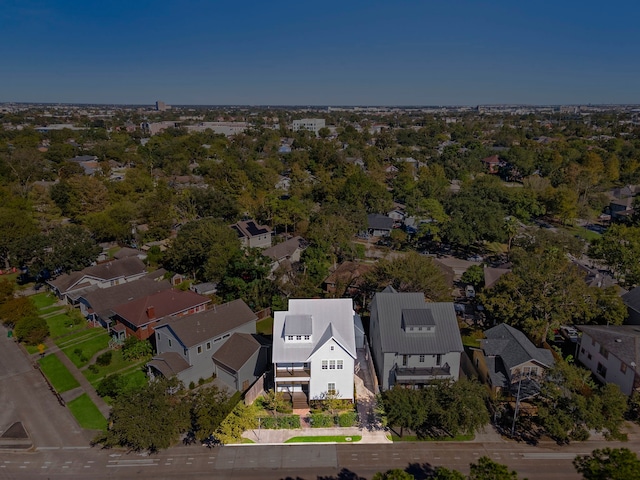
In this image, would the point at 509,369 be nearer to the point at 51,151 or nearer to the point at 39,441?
the point at 39,441

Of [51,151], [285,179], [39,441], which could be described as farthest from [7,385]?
[51,151]

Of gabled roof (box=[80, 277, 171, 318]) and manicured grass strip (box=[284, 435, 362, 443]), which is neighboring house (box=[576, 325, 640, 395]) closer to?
manicured grass strip (box=[284, 435, 362, 443])

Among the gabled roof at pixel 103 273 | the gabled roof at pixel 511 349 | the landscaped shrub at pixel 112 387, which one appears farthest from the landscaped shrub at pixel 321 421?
the gabled roof at pixel 103 273

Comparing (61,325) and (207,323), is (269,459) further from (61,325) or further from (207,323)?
(61,325)

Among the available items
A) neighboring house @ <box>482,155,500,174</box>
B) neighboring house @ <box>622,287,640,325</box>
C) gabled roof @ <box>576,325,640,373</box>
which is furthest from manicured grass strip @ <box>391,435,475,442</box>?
neighboring house @ <box>482,155,500,174</box>

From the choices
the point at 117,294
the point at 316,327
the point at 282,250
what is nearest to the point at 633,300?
the point at 316,327

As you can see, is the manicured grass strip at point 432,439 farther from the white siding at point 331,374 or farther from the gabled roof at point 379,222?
the gabled roof at point 379,222
